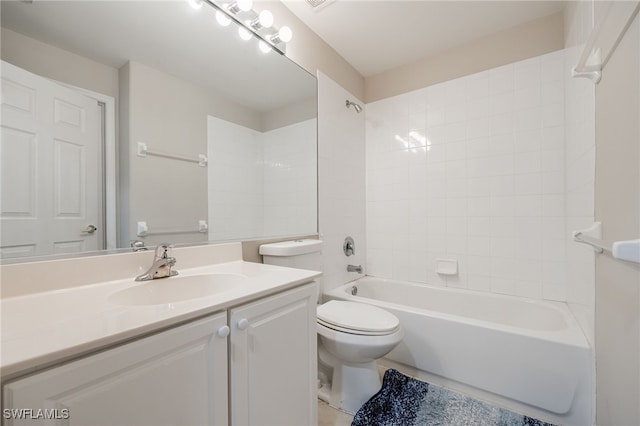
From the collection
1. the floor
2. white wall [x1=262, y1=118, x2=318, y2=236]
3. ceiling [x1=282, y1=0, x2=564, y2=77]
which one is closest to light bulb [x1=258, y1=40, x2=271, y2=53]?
ceiling [x1=282, y1=0, x2=564, y2=77]

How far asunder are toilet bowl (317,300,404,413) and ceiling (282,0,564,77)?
1895mm

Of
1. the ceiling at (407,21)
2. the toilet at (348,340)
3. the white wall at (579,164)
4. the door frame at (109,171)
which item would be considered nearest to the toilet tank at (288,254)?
the toilet at (348,340)

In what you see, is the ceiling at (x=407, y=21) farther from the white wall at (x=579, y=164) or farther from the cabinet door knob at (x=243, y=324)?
the cabinet door knob at (x=243, y=324)

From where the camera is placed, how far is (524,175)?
180 centimetres

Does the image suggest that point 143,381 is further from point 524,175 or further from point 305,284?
point 524,175

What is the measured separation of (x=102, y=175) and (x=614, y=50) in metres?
1.74

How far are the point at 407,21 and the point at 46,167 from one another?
2110 mm

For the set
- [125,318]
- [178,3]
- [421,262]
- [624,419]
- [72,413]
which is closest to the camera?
[72,413]

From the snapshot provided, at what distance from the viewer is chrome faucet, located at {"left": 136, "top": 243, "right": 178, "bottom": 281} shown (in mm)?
951

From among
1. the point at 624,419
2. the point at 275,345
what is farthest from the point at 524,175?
the point at 275,345

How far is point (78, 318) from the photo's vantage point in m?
0.59

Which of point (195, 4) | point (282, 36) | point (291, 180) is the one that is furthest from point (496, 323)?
point (195, 4)

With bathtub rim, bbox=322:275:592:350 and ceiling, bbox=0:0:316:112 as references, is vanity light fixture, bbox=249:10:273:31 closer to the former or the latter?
ceiling, bbox=0:0:316:112

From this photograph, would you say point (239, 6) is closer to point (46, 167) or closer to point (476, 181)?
point (46, 167)
